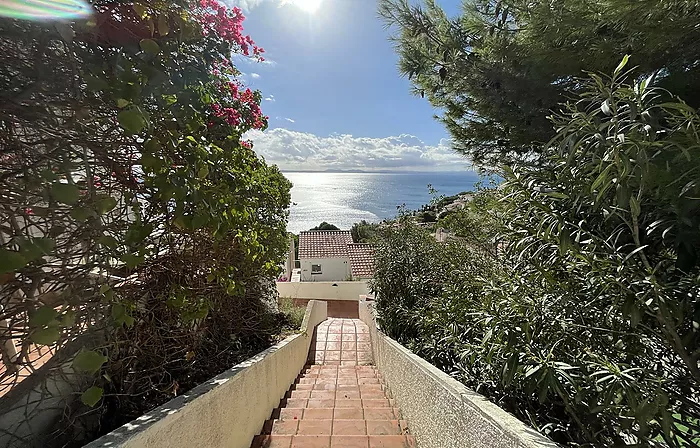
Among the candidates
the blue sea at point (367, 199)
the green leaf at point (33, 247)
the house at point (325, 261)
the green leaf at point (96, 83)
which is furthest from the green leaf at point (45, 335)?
the house at point (325, 261)

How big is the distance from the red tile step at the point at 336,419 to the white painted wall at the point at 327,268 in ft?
52.6

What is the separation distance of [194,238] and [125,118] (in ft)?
5.28

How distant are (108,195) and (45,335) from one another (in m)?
0.71

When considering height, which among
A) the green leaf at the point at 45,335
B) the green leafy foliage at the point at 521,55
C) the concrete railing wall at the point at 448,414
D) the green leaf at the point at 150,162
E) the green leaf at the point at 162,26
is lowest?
the concrete railing wall at the point at 448,414

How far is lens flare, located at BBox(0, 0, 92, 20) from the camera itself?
1.32m

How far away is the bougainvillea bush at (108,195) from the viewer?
4.73 ft

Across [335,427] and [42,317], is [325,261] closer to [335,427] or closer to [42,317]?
[335,427]

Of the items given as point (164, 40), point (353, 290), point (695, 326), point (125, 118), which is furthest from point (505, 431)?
point (353, 290)

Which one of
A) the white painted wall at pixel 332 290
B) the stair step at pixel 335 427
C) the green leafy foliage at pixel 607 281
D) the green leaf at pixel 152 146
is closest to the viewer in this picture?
the green leafy foliage at pixel 607 281

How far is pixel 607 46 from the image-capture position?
2.36 meters

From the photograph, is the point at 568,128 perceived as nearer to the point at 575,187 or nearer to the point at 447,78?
the point at 575,187

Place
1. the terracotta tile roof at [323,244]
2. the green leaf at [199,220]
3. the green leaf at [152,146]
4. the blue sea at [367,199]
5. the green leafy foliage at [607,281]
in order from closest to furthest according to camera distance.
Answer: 1. the green leafy foliage at [607,281]
2. the green leaf at [152,146]
3. the green leaf at [199,220]
4. the blue sea at [367,199]
5. the terracotta tile roof at [323,244]

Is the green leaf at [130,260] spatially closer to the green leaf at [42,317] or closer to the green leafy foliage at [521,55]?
the green leaf at [42,317]

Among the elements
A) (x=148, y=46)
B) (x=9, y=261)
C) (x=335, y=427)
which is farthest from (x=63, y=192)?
(x=335, y=427)
